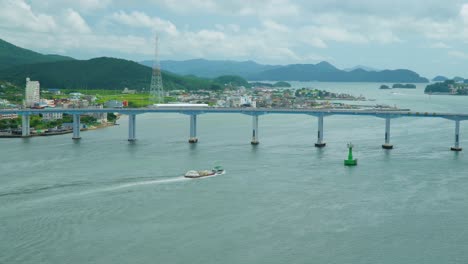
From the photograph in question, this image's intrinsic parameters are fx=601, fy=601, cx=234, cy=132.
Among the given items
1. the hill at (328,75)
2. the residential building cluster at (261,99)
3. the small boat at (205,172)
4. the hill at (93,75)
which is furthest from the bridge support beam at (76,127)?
the hill at (328,75)

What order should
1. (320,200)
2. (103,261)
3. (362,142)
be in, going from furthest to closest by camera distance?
(362,142) < (320,200) < (103,261)

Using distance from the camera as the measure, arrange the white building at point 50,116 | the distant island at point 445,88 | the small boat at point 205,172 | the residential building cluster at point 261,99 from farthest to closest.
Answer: the distant island at point 445,88
the residential building cluster at point 261,99
the white building at point 50,116
the small boat at point 205,172

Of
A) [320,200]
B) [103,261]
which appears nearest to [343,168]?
[320,200]

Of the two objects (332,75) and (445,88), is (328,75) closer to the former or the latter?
(332,75)

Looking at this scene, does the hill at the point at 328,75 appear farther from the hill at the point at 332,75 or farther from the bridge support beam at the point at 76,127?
the bridge support beam at the point at 76,127

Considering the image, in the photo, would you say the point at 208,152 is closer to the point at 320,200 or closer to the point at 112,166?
the point at 112,166

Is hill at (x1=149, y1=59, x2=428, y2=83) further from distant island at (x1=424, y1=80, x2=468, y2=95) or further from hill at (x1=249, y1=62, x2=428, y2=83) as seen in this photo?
distant island at (x1=424, y1=80, x2=468, y2=95)
